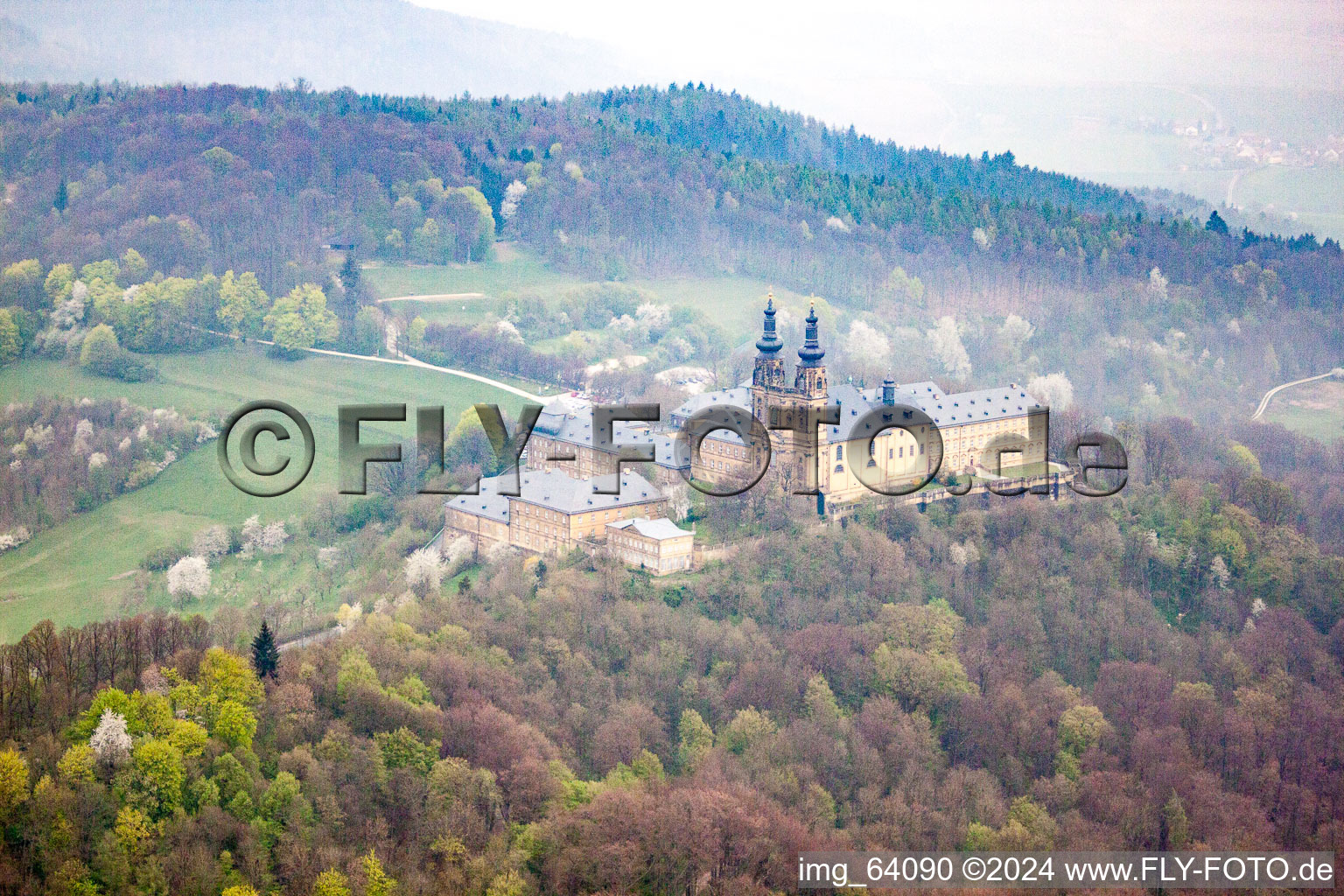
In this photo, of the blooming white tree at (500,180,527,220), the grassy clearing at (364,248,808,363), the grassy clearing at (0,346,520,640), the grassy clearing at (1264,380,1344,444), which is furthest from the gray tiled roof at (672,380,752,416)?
the blooming white tree at (500,180,527,220)

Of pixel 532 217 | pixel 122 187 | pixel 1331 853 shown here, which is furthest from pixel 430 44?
pixel 1331 853

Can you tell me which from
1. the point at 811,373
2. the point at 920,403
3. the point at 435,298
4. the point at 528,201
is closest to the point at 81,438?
the point at 435,298

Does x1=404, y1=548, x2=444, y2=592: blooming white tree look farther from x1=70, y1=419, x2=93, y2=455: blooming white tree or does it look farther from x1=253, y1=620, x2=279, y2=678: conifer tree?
x1=70, y1=419, x2=93, y2=455: blooming white tree

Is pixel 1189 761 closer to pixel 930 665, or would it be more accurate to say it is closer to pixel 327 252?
pixel 930 665

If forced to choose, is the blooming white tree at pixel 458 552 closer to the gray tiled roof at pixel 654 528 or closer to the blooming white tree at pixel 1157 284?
the gray tiled roof at pixel 654 528

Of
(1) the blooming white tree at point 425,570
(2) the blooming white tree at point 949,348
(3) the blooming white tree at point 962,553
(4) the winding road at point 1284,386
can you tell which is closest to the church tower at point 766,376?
(3) the blooming white tree at point 962,553
